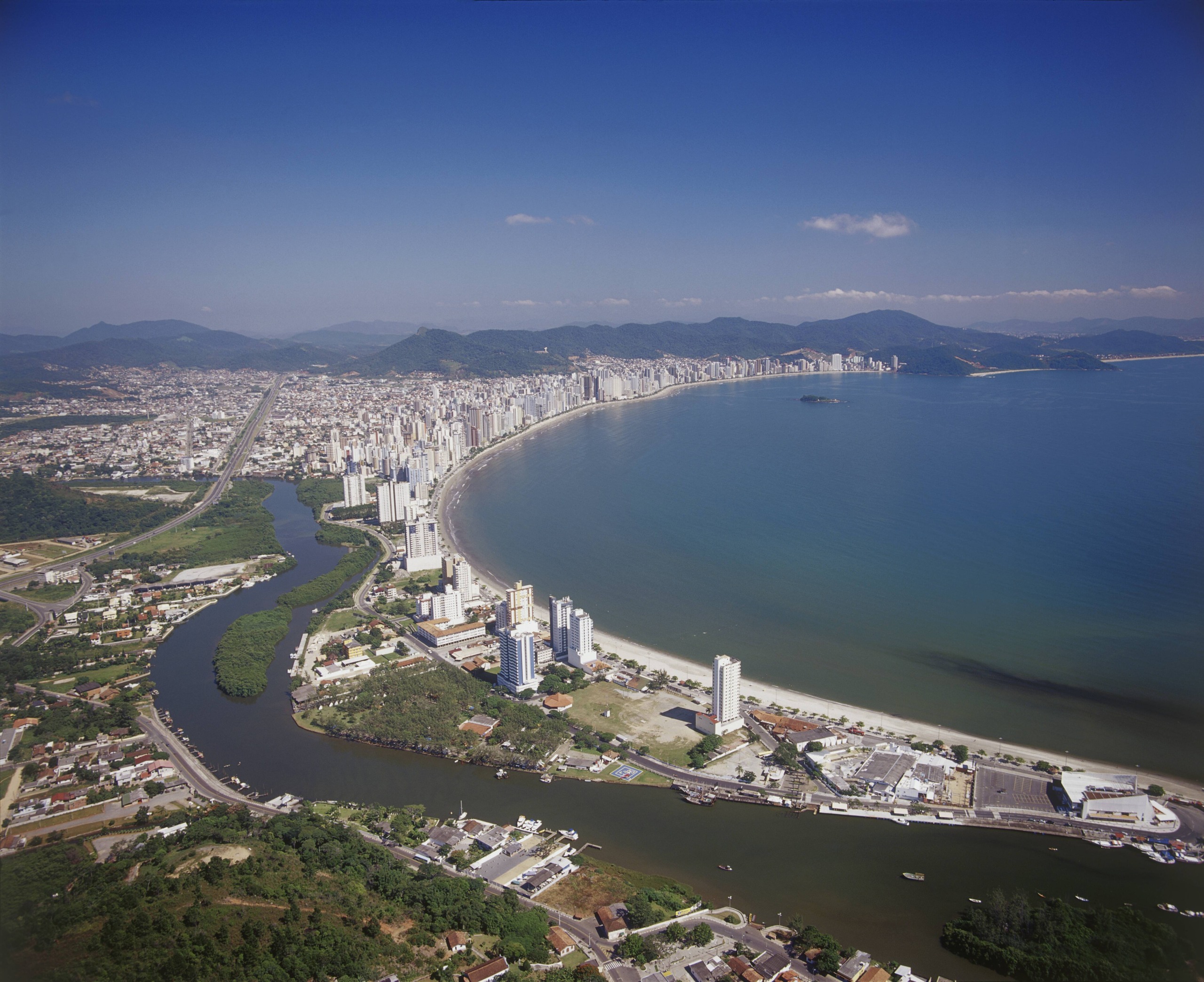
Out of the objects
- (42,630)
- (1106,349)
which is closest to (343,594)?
(42,630)

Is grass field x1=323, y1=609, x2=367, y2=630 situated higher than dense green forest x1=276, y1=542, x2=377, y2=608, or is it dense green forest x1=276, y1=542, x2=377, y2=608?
dense green forest x1=276, y1=542, x2=377, y2=608

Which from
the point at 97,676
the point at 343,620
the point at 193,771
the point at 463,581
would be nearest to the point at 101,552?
the point at 97,676

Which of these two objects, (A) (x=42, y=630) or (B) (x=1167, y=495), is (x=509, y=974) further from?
(B) (x=1167, y=495)

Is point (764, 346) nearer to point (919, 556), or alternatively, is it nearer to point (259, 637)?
point (919, 556)

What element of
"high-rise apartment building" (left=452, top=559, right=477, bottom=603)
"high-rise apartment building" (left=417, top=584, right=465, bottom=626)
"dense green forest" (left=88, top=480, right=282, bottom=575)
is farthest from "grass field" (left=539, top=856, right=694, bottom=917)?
"dense green forest" (left=88, top=480, right=282, bottom=575)

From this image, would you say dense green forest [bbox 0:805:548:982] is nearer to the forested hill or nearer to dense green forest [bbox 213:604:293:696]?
dense green forest [bbox 213:604:293:696]
